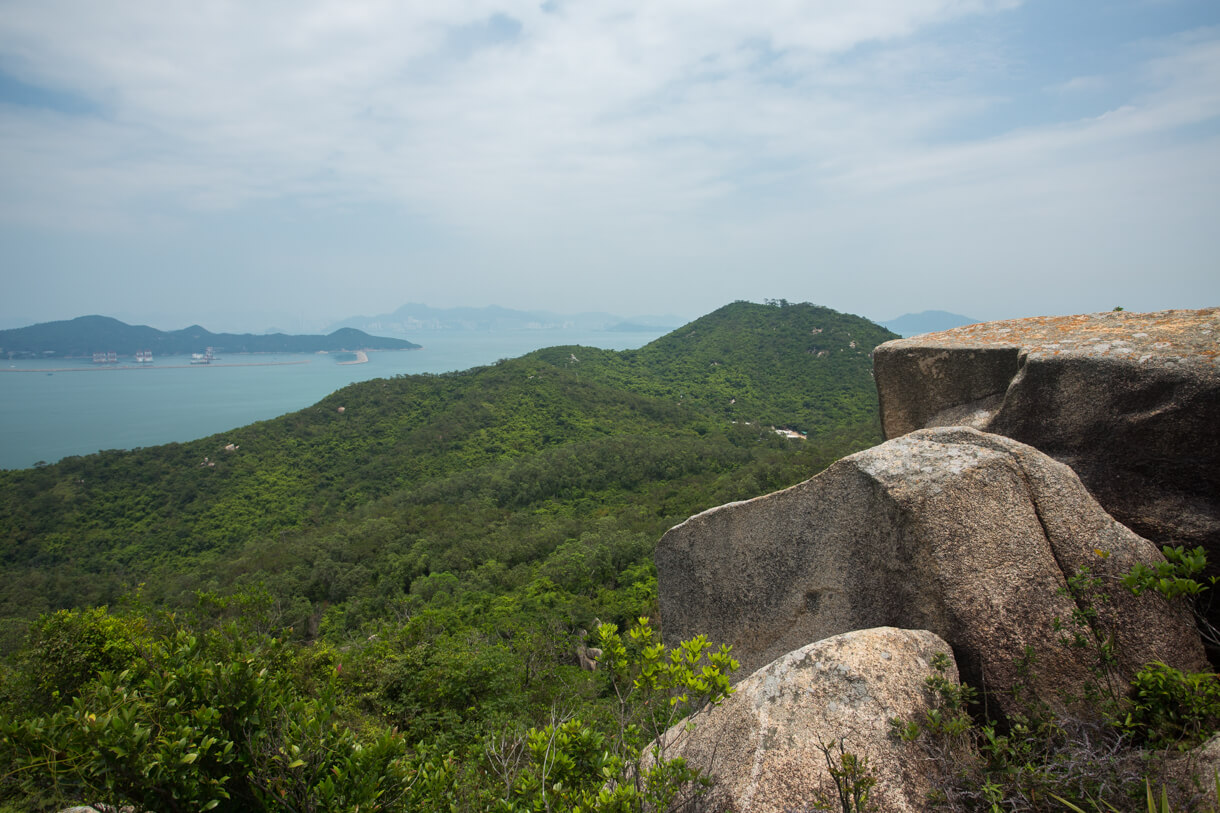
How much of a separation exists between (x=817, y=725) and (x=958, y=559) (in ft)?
5.04

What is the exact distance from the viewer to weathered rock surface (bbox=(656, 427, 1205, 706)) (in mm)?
3541

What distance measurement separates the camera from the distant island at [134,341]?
150 meters

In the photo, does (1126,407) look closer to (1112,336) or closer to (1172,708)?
(1112,336)

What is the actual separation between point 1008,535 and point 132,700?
5389 millimetres

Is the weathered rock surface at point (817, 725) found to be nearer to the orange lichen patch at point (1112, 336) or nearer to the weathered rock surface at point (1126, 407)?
the weathered rock surface at point (1126, 407)

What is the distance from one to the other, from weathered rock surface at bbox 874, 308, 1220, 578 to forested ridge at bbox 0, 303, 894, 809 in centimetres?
434

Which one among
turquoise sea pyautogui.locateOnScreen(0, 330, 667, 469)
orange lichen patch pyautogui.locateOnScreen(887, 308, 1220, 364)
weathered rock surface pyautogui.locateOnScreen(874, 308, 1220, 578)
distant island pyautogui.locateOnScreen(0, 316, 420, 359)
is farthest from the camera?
distant island pyautogui.locateOnScreen(0, 316, 420, 359)

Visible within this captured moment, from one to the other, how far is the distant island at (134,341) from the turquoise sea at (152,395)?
13.1 feet

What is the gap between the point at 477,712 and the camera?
11.2 m

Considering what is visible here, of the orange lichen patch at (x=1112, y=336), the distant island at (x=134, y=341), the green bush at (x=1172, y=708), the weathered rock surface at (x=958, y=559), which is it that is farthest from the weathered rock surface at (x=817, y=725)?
the distant island at (x=134, y=341)

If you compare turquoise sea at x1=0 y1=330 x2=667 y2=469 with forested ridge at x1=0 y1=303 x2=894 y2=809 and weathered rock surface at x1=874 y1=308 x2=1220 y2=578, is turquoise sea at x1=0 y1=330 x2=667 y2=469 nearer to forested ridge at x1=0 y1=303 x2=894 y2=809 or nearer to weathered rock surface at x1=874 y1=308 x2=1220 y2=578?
forested ridge at x1=0 y1=303 x2=894 y2=809

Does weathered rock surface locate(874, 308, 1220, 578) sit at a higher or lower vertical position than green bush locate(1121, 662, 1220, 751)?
higher

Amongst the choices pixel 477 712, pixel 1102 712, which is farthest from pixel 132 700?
pixel 477 712

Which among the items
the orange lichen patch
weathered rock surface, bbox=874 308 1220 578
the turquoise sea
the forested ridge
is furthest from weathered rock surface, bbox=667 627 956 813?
the turquoise sea
